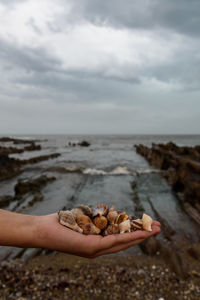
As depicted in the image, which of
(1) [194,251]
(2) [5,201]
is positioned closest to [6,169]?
(2) [5,201]

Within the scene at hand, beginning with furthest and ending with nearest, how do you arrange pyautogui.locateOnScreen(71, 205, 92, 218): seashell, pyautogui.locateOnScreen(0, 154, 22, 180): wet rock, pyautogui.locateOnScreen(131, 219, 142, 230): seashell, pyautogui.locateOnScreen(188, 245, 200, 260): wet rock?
1. pyautogui.locateOnScreen(0, 154, 22, 180): wet rock
2. pyautogui.locateOnScreen(188, 245, 200, 260): wet rock
3. pyautogui.locateOnScreen(71, 205, 92, 218): seashell
4. pyautogui.locateOnScreen(131, 219, 142, 230): seashell

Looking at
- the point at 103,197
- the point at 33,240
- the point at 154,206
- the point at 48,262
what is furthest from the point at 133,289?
the point at 103,197

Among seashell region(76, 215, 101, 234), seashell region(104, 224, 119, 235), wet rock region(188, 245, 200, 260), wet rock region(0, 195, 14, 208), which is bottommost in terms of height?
wet rock region(0, 195, 14, 208)

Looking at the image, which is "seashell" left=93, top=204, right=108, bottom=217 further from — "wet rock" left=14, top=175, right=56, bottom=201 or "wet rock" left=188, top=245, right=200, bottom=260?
"wet rock" left=14, top=175, right=56, bottom=201

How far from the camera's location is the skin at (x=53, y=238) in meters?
1.89

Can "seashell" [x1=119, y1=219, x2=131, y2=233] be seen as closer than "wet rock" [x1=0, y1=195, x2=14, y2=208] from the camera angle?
Yes

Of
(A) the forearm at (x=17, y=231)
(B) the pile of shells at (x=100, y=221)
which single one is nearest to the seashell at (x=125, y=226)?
(B) the pile of shells at (x=100, y=221)

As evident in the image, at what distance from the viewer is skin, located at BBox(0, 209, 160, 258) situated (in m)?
1.89

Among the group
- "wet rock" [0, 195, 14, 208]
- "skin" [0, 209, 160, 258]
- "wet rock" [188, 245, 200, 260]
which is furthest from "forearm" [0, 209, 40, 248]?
"wet rock" [0, 195, 14, 208]

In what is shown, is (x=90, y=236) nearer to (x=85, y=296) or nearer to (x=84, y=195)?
(x=85, y=296)

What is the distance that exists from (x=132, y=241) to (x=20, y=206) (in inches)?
301

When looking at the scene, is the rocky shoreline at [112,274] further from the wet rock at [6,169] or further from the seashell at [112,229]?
the wet rock at [6,169]

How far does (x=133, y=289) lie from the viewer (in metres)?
3.71

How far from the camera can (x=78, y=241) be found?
195cm
